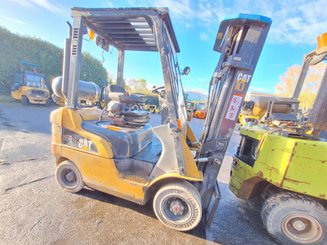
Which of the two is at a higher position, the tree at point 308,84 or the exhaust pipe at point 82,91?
the tree at point 308,84

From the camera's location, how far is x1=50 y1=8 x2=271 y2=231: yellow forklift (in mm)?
2396

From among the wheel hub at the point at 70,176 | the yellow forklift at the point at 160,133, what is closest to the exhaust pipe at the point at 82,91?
the yellow forklift at the point at 160,133

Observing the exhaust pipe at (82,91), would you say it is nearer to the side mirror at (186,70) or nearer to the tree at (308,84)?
Result: the side mirror at (186,70)

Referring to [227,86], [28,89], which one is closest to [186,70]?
[227,86]

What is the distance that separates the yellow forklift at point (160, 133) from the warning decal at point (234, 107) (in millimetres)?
12

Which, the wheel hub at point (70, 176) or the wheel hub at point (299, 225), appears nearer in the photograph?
the wheel hub at point (299, 225)

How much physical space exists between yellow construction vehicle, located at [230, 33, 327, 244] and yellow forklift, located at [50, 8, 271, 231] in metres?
0.51

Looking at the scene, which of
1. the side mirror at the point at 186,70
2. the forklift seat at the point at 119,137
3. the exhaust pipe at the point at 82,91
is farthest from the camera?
the side mirror at the point at 186,70

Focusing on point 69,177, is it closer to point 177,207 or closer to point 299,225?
point 177,207

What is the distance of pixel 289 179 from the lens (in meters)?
2.22

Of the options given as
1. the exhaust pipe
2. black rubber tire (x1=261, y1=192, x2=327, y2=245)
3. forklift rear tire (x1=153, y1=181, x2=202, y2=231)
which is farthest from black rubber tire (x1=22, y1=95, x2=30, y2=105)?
black rubber tire (x1=261, y1=192, x2=327, y2=245)

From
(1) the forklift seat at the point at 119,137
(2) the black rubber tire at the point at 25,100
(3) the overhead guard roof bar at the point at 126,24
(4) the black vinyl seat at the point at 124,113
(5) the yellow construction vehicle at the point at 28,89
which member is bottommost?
(2) the black rubber tire at the point at 25,100

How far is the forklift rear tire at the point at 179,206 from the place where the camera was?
7.83 ft

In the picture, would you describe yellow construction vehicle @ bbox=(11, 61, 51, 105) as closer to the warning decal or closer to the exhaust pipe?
the exhaust pipe
